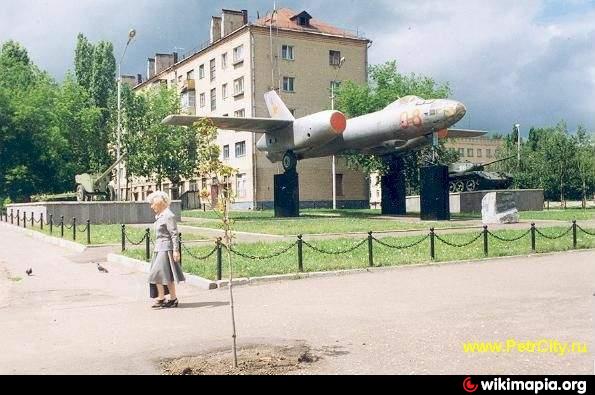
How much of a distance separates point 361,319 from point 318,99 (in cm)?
4491

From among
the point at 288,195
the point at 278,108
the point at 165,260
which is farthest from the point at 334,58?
the point at 165,260

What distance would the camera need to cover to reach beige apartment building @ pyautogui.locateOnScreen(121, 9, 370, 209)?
160 feet

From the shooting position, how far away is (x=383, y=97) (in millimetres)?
46625

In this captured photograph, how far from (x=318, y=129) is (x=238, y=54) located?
25454 millimetres

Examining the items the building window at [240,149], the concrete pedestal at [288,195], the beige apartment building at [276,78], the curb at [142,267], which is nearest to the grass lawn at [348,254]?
the curb at [142,267]

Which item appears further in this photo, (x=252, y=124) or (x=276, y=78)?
(x=276, y=78)

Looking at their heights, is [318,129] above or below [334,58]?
below

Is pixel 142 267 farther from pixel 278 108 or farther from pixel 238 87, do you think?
pixel 238 87

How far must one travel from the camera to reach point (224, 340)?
253 inches

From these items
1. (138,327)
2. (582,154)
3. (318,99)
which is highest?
(318,99)

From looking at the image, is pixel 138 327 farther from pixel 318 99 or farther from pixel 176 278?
pixel 318 99

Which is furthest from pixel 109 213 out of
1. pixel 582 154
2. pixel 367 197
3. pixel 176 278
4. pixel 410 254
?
pixel 582 154

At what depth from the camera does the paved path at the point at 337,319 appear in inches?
214
